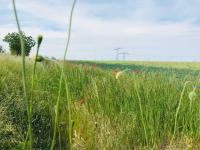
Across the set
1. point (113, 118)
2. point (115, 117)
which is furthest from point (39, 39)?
point (113, 118)

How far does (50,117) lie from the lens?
5148mm

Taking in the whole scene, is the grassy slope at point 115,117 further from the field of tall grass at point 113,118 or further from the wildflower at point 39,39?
the wildflower at point 39,39

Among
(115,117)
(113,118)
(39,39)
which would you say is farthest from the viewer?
(113,118)

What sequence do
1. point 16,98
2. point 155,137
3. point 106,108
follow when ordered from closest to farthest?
point 155,137 → point 16,98 → point 106,108

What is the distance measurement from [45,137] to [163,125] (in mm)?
1417

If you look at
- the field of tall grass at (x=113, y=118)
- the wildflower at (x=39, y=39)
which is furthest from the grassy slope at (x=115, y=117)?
the wildflower at (x=39, y=39)

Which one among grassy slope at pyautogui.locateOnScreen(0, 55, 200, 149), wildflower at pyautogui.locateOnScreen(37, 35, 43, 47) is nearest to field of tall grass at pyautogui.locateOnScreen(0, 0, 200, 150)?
grassy slope at pyautogui.locateOnScreen(0, 55, 200, 149)

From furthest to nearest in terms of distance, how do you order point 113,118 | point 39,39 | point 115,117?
point 113,118
point 115,117
point 39,39

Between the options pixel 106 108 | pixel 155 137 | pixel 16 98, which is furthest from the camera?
pixel 106 108

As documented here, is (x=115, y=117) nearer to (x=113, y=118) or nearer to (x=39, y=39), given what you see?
(x=113, y=118)

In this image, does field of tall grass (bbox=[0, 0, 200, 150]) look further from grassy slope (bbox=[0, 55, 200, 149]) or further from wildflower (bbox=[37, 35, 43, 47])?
wildflower (bbox=[37, 35, 43, 47])

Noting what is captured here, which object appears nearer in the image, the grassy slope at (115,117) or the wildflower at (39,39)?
the wildflower at (39,39)

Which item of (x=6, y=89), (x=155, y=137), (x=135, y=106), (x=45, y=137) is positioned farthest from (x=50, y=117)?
(x=155, y=137)

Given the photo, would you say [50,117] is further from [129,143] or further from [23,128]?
[129,143]
